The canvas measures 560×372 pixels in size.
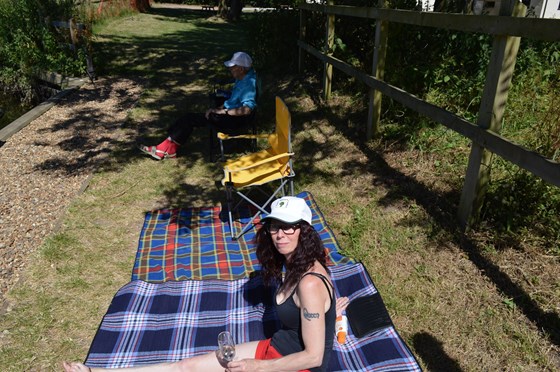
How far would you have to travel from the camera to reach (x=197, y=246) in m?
4.33

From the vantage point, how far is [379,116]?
18.9 ft

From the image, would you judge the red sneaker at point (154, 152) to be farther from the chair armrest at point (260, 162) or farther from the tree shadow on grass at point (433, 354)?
the tree shadow on grass at point (433, 354)

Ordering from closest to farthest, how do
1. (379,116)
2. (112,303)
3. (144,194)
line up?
(112,303) → (144,194) → (379,116)

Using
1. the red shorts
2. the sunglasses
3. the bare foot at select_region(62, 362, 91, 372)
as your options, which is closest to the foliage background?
the sunglasses

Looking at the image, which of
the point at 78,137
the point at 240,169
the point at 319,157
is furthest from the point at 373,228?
the point at 78,137

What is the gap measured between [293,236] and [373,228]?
2.04 m

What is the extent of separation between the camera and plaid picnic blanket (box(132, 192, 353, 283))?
393cm

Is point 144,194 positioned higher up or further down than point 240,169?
further down

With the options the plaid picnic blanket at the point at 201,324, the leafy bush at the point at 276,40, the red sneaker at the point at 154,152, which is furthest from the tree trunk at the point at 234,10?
the plaid picnic blanket at the point at 201,324

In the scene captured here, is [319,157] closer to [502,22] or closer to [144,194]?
[144,194]

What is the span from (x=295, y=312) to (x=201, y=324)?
3.95ft

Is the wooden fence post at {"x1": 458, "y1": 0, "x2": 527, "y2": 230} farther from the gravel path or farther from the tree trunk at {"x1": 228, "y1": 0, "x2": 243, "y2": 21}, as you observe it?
the tree trunk at {"x1": 228, "y1": 0, "x2": 243, "y2": 21}

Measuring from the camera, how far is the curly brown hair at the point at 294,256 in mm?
2324

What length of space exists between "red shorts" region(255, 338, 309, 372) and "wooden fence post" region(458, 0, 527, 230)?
221 cm
